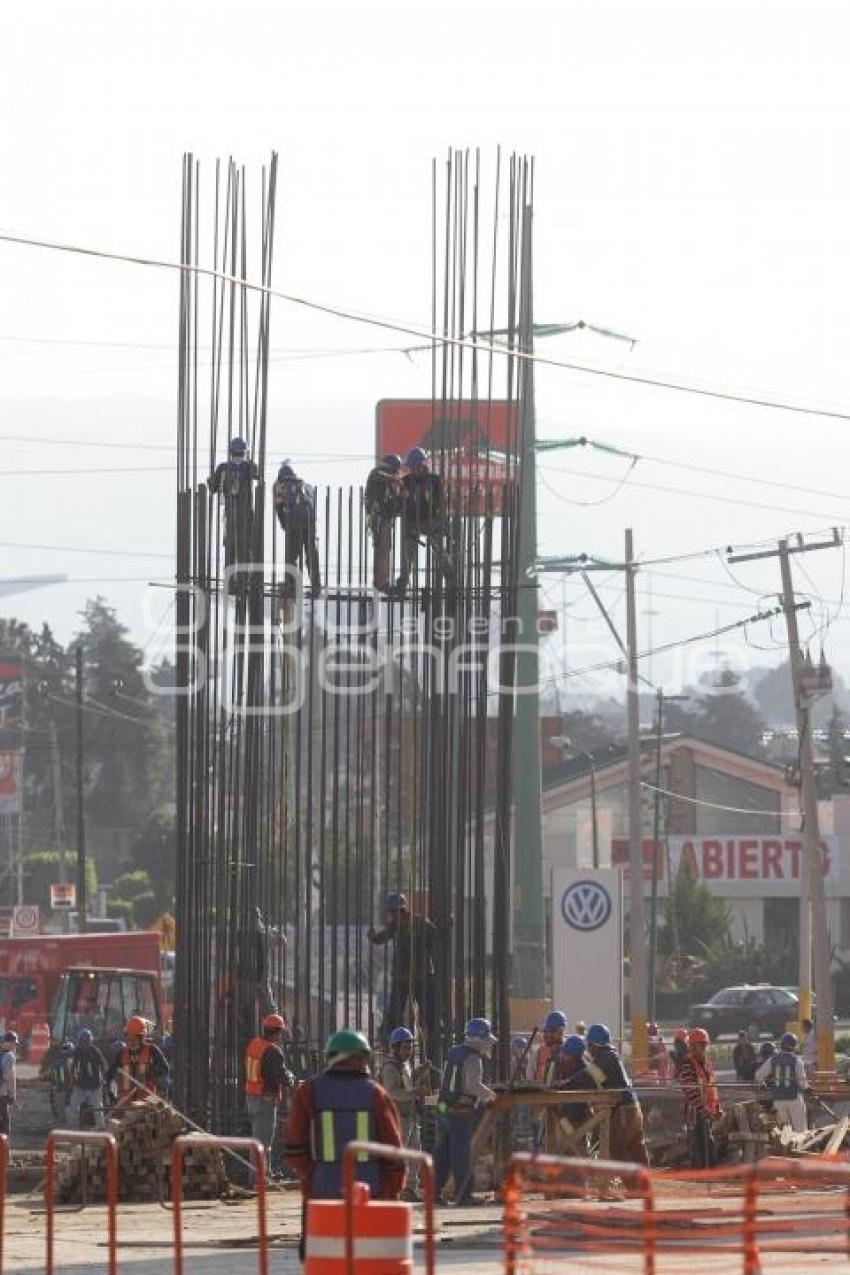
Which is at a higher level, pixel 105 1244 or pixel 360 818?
pixel 360 818

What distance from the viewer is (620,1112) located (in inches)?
846

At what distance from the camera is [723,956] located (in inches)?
2886

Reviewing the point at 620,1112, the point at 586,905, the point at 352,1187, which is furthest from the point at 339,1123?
the point at 586,905

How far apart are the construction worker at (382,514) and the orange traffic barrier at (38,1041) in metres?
28.5

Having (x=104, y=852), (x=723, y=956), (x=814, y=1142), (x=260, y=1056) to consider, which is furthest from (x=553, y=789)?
(x=260, y=1056)

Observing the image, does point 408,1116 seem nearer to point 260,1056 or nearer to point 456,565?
point 260,1056

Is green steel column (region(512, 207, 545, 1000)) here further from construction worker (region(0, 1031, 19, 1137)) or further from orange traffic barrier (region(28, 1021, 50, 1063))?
orange traffic barrier (region(28, 1021, 50, 1063))

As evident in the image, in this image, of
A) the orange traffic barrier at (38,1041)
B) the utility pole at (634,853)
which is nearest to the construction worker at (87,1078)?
the utility pole at (634,853)

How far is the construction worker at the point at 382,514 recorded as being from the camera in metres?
23.0

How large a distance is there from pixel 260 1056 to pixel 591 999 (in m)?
4.85

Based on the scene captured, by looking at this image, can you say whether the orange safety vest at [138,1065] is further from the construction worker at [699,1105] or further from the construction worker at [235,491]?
the construction worker at [235,491]

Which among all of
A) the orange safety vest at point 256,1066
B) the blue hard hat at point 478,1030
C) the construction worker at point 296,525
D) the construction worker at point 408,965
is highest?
the construction worker at point 296,525

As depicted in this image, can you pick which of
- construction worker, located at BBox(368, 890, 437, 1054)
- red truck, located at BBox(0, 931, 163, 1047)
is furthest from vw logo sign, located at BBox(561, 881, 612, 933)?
red truck, located at BBox(0, 931, 163, 1047)

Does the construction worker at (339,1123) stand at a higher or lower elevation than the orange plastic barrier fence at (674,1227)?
higher
